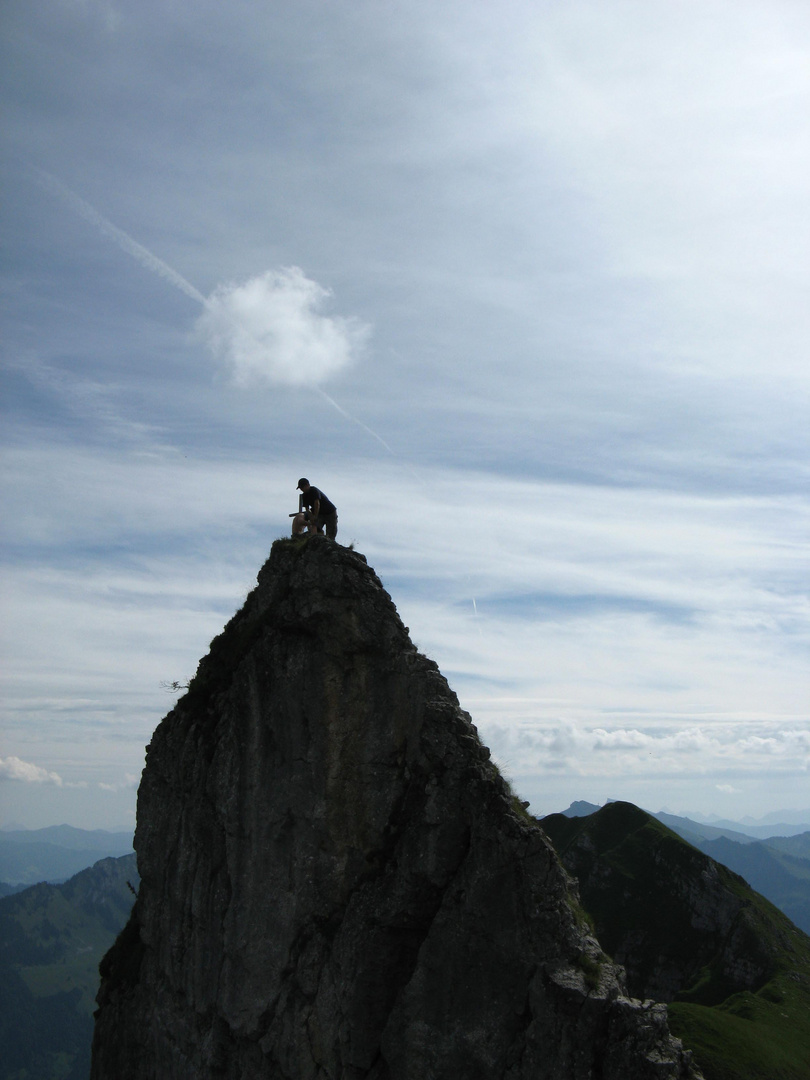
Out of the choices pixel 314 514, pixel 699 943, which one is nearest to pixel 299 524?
pixel 314 514

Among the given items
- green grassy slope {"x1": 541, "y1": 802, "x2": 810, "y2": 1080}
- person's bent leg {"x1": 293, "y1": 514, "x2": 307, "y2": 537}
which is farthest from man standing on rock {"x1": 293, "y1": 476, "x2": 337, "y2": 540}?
green grassy slope {"x1": 541, "y1": 802, "x2": 810, "y2": 1080}

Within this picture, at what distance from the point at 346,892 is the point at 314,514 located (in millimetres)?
13704

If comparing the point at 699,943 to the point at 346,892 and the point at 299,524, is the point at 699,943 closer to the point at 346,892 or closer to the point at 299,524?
the point at 346,892

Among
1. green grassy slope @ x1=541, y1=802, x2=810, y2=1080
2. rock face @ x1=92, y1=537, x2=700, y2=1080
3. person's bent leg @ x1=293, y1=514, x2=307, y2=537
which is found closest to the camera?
rock face @ x1=92, y1=537, x2=700, y2=1080

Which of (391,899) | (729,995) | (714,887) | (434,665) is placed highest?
(434,665)

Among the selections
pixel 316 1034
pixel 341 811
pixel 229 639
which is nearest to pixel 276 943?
pixel 316 1034

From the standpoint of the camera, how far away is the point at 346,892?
24812mm

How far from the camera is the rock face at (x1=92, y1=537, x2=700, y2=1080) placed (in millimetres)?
20547

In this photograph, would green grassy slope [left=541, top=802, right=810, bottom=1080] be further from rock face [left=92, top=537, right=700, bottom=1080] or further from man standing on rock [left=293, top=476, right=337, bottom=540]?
man standing on rock [left=293, top=476, right=337, bottom=540]

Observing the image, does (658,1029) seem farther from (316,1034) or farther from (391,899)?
(316,1034)

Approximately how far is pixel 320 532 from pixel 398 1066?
17.8m

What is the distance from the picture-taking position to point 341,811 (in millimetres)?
25516

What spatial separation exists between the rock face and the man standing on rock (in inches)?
44.2

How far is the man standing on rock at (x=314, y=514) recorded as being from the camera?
3053 cm
